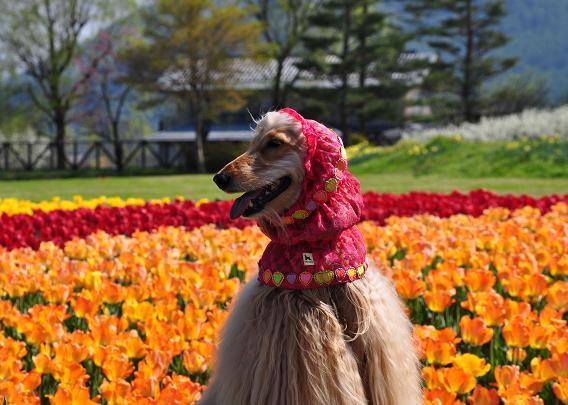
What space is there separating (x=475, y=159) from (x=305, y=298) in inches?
688

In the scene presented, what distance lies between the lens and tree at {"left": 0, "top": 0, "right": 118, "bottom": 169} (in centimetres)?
3559

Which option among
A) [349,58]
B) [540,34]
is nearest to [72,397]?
[349,58]

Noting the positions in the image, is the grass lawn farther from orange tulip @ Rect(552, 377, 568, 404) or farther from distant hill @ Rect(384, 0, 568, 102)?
distant hill @ Rect(384, 0, 568, 102)

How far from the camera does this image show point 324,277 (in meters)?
2.00

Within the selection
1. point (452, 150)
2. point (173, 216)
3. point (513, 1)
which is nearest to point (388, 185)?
point (452, 150)

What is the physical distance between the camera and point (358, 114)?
119 feet

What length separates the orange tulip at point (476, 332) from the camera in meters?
2.95

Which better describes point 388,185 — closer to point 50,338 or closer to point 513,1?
point 50,338

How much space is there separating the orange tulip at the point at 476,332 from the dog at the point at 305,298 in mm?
966

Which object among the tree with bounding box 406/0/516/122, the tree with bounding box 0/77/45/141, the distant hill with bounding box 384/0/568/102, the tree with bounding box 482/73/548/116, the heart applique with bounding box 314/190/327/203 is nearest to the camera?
the heart applique with bounding box 314/190/327/203

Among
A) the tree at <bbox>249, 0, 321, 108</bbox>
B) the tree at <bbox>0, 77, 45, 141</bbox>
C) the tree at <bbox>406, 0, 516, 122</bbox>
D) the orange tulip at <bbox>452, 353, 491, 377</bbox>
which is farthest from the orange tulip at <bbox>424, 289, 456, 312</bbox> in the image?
the tree at <bbox>0, 77, 45, 141</bbox>

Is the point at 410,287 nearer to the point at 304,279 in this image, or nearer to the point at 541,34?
the point at 304,279

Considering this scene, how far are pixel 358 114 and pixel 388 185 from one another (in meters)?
21.5

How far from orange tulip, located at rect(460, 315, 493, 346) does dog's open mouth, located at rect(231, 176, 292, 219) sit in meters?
1.41
